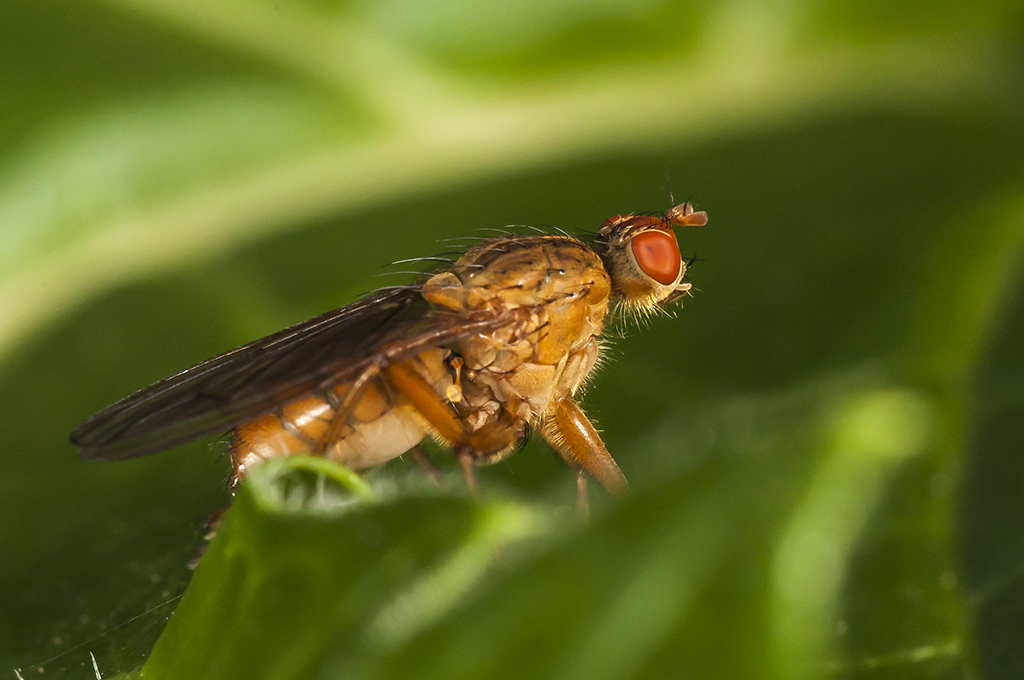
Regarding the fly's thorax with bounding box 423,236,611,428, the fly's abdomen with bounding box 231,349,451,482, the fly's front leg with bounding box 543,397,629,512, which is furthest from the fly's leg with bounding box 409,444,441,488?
the fly's front leg with bounding box 543,397,629,512

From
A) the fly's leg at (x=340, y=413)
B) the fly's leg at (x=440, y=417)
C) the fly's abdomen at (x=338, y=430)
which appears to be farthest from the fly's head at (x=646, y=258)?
the fly's leg at (x=340, y=413)

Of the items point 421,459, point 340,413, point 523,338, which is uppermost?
point 340,413

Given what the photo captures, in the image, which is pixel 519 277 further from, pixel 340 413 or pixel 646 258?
pixel 340 413

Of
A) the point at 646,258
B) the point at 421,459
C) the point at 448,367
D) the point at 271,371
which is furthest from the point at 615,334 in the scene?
the point at 271,371

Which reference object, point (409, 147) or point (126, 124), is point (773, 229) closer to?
point (409, 147)

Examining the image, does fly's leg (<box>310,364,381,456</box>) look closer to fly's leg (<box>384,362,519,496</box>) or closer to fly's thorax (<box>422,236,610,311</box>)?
fly's leg (<box>384,362,519,496</box>)

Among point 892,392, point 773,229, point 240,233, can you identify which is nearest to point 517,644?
point 892,392
